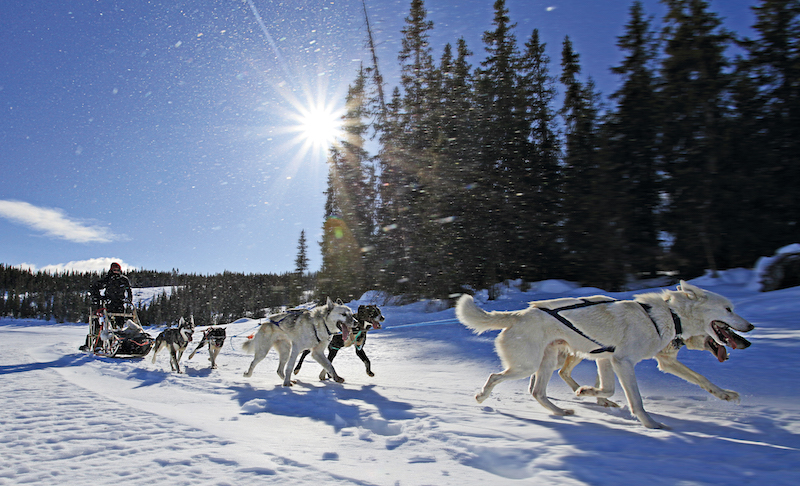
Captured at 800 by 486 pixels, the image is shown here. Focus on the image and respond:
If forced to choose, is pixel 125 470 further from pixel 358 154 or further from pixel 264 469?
pixel 358 154

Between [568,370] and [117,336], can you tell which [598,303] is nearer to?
[568,370]

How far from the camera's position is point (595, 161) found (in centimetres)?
1441

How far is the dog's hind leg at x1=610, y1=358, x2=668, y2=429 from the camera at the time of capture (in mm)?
3461

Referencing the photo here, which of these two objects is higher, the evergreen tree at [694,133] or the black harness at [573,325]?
the evergreen tree at [694,133]

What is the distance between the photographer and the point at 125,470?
2.30 metres

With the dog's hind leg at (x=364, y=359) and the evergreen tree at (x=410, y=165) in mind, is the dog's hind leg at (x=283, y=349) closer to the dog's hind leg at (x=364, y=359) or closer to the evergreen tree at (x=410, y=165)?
the dog's hind leg at (x=364, y=359)

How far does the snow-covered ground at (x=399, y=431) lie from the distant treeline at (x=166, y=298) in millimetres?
49664

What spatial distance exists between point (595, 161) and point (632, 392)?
1280cm

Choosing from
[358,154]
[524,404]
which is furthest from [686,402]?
[358,154]

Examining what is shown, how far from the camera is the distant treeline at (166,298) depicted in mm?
70188

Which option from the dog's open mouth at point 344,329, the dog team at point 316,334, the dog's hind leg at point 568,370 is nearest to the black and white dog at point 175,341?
the dog team at point 316,334

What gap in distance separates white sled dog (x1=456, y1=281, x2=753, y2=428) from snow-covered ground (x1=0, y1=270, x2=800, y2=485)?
543 mm

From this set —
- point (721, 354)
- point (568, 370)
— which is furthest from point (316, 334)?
point (721, 354)

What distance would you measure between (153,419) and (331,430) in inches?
66.5
